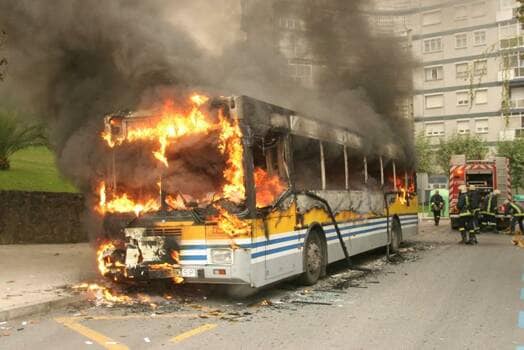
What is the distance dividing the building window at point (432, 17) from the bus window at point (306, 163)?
3914 mm

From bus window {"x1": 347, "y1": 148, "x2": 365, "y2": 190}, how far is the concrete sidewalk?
15.2 feet

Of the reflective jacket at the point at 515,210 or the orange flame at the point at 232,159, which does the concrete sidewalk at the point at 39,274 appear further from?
the reflective jacket at the point at 515,210

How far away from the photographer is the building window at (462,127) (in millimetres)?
43634

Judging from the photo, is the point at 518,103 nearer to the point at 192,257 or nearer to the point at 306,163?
the point at 306,163

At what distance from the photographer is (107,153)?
7.41m

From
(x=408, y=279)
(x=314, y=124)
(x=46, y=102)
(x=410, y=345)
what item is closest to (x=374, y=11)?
(x=314, y=124)

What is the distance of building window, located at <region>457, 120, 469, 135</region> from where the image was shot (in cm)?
4363

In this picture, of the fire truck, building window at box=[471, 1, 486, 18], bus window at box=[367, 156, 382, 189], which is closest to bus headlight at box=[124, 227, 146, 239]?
bus window at box=[367, 156, 382, 189]

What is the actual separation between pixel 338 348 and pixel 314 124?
4.30m

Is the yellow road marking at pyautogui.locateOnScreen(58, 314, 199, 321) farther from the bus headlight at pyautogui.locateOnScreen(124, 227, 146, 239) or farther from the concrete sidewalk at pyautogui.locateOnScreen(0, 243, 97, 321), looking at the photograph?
the bus headlight at pyautogui.locateOnScreen(124, 227, 146, 239)

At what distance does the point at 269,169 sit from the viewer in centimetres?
719

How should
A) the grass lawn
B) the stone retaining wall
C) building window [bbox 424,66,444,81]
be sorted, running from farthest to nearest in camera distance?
building window [bbox 424,66,444,81] → the grass lawn → the stone retaining wall

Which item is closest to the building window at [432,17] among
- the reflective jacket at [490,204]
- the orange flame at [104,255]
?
the orange flame at [104,255]

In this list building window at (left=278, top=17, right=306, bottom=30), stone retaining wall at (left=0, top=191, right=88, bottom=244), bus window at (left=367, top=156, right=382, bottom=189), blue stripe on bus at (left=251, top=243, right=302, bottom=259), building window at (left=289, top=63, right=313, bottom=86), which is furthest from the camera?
building window at (left=278, top=17, right=306, bottom=30)
